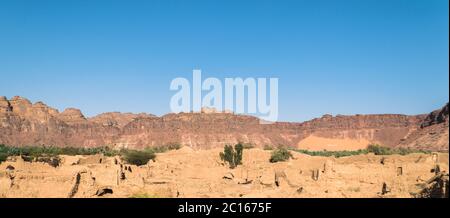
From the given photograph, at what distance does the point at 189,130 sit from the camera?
140250 millimetres

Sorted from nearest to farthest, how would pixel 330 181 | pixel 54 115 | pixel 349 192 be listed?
pixel 349 192, pixel 330 181, pixel 54 115

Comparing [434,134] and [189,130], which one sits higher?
[189,130]

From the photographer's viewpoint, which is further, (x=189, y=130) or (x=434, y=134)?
(x=189, y=130)

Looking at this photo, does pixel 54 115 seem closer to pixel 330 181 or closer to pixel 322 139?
pixel 322 139

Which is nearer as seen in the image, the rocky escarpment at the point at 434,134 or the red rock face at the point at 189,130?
the rocky escarpment at the point at 434,134

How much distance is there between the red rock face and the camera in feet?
449

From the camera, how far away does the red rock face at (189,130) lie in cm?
13688

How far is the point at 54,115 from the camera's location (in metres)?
162

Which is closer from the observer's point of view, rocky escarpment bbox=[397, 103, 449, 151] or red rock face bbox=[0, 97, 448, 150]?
rocky escarpment bbox=[397, 103, 449, 151]

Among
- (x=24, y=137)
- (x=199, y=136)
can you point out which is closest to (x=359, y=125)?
(x=199, y=136)

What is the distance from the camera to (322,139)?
14550 cm
